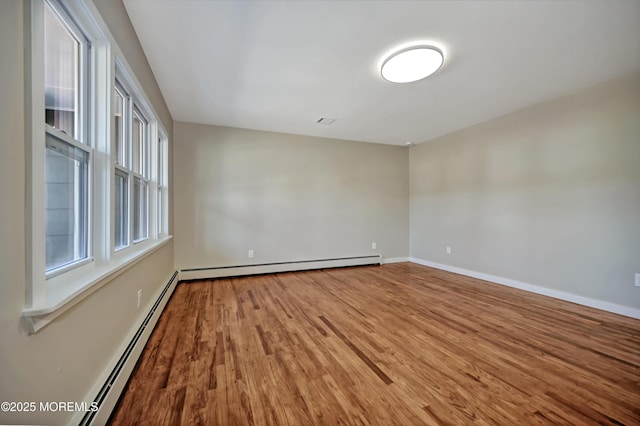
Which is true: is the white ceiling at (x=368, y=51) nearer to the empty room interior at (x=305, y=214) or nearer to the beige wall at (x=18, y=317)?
the empty room interior at (x=305, y=214)

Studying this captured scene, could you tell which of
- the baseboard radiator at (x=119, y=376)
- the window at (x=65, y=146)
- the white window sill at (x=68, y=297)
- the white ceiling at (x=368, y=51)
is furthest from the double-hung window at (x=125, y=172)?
the baseboard radiator at (x=119, y=376)

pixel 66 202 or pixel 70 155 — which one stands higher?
pixel 70 155

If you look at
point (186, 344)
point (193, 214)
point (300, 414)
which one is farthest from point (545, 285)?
point (193, 214)

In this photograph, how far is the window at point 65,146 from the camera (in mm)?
1056

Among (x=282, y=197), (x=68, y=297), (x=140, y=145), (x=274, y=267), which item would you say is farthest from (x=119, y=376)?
(x=282, y=197)

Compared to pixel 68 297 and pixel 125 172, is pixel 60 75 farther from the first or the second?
pixel 68 297

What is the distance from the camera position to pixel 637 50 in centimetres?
213

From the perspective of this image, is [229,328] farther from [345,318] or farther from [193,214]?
[193,214]

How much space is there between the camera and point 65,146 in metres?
1.16

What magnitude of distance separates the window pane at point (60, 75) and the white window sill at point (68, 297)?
2.32ft

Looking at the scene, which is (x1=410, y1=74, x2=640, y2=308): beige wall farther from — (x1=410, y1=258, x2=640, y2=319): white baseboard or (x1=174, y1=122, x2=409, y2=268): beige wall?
(x1=174, y1=122, x2=409, y2=268): beige wall

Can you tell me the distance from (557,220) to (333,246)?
3.21 metres

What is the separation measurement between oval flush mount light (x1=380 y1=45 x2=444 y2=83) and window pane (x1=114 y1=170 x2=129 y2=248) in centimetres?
241

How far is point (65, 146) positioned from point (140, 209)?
1457 millimetres
